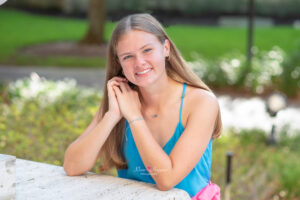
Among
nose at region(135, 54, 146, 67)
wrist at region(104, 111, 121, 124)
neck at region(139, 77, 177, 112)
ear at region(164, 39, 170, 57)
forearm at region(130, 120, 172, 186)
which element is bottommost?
forearm at region(130, 120, 172, 186)

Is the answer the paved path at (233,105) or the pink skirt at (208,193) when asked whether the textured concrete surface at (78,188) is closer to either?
the pink skirt at (208,193)

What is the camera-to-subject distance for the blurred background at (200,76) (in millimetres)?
4484

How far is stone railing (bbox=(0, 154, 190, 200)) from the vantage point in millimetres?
1591

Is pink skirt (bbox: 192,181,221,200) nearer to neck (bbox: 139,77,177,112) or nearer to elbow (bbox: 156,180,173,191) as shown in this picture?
elbow (bbox: 156,180,173,191)

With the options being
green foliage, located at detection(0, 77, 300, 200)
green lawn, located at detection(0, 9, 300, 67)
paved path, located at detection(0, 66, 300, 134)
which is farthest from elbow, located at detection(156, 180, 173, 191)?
green lawn, located at detection(0, 9, 300, 67)

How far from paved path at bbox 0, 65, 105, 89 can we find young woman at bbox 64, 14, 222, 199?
773 centimetres

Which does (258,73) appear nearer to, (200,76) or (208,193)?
(200,76)

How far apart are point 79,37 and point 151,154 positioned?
56.3 ft

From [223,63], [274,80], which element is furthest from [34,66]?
[274,80]

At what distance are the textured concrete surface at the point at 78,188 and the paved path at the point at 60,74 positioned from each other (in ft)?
26.2

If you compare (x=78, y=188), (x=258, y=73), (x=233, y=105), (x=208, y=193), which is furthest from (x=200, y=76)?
(x=78, y=188)

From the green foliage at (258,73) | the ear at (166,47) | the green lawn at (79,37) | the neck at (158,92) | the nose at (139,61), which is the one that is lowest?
the green lawn at (79,37)

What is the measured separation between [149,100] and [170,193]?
57 cm

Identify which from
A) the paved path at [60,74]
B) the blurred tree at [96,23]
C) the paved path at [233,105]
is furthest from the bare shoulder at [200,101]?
the blurred tree at [96,23]
